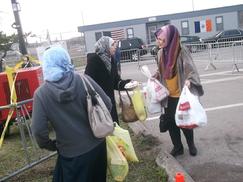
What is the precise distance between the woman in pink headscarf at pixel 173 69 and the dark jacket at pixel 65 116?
1.97 m

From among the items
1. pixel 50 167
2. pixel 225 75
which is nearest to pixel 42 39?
pixel 225 75

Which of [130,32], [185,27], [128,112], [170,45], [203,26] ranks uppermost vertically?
[170,45]

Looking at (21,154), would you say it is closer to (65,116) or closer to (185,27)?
(65,116)

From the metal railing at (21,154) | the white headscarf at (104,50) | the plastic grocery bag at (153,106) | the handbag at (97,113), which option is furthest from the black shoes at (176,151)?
the handbag at (97,113)

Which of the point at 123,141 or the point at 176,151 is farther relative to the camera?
the point at 176,151

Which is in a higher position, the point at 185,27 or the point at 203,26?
the point at 185,27

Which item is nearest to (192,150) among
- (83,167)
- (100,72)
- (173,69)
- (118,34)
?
(173,69)

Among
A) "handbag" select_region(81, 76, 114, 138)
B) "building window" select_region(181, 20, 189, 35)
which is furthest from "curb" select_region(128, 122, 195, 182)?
"building window" select_region(181, 20, 189, 35)

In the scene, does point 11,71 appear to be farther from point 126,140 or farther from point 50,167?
point 126,140

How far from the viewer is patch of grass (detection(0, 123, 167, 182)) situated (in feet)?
16.1

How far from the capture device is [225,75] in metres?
13.4

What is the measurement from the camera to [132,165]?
531 centimetres

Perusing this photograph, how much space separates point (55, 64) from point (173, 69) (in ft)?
7.59

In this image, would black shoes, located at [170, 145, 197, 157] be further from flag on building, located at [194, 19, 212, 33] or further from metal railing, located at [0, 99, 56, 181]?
flag on building, located at [194, 19, 212, 33]
